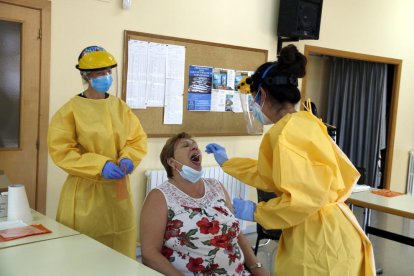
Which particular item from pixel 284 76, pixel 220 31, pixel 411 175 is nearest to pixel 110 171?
pixel 284 76

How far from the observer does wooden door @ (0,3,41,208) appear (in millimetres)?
2896

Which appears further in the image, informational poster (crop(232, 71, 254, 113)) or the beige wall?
informational poster (crop(232, 71, 254, 113))

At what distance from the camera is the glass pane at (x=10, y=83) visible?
2887 mm

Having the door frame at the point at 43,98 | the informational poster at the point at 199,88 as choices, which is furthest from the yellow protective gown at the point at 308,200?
the informational poster at the point at 199,88

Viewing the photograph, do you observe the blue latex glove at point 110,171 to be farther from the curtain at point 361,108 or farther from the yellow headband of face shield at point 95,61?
the curtain at point 361,108

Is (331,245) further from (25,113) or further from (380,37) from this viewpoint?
(380,37)

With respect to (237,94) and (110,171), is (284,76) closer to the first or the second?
(110,171)

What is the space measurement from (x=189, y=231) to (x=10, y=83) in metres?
1.72

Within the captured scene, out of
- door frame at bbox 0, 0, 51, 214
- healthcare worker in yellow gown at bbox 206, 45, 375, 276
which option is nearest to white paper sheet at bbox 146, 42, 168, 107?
door frame at bbox 0, 0, 51, 214

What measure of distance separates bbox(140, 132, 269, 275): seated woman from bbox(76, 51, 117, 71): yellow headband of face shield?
2.11 feet

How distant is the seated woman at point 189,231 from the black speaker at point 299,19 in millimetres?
2598

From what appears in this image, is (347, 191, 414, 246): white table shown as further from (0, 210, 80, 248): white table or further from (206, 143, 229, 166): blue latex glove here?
(0, 210, 80, 248): white table

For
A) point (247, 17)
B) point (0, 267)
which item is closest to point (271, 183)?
point (0, 267)

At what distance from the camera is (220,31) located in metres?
4.05
